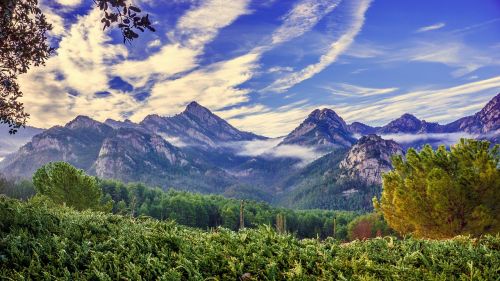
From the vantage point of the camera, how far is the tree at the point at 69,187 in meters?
38.2

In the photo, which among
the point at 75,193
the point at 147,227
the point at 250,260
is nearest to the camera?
the point at 250,260

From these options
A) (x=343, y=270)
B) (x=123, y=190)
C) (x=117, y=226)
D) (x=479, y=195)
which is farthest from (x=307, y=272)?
(x=123, y=190)

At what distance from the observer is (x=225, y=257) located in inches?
230

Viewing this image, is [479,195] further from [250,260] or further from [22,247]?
[22,247]

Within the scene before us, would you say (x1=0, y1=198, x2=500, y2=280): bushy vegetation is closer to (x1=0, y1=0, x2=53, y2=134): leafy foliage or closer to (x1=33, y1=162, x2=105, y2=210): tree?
(x1=0, y1=0, x2=53, y2=134): leafy foliage

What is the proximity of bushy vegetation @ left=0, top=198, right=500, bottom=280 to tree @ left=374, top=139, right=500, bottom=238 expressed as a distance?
2084 centimetres

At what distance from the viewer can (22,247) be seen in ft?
21.3

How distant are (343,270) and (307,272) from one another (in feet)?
1.69

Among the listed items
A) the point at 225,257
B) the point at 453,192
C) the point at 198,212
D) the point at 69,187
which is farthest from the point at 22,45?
the point at 198,212

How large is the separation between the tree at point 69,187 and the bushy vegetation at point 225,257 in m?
34.0

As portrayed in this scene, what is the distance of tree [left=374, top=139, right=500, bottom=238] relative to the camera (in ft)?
82.0

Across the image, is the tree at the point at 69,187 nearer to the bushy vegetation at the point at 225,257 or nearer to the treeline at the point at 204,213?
the bushy vegetation at the point at 225,257

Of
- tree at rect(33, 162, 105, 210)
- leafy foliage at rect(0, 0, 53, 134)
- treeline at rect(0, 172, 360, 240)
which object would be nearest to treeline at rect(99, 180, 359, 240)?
treeline at rect(0, 172, 360, 240)

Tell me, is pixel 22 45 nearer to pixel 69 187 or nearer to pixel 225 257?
pixel 225 257
